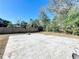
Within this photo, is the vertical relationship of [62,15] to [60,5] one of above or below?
below

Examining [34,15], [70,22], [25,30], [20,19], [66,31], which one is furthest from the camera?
[34,15]

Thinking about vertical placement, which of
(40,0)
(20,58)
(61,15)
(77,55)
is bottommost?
(20,58)

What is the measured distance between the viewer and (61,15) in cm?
2394

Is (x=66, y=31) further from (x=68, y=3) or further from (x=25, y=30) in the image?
(x=25, y=30)

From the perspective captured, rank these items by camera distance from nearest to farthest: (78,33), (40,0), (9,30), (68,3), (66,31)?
(78,33)
(66,31)
(68,3)
(9,30)
(40,0)

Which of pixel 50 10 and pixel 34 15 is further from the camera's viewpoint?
pixel 34 15

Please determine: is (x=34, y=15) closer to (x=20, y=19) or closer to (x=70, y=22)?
(x=20, y=19)

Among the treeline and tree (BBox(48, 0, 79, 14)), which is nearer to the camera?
the treeline

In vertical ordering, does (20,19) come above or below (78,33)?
above

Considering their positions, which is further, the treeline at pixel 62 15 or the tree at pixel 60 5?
the tree at pixel 60 5

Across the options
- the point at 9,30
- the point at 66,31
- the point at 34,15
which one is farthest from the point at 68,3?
the point at 34,15

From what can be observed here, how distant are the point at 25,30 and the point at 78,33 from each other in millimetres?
15020

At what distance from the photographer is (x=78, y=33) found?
578 inches

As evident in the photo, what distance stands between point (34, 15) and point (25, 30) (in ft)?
39.8
